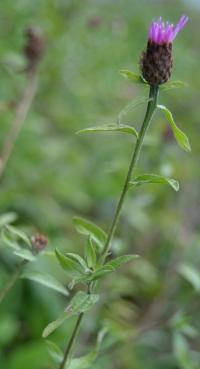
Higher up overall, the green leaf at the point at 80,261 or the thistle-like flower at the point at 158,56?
the thistle-like flower at the point at 158,56

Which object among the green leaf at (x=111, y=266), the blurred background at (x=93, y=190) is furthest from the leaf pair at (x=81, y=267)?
the blurred background at (x=93, y=190)

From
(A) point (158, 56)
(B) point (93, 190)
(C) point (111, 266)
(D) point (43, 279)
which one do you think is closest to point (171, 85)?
(A) point (158, 56)

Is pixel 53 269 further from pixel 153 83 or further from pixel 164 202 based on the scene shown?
pixel 153 83

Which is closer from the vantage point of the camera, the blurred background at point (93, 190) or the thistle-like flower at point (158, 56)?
the thistle-like flower at point (158, 56)

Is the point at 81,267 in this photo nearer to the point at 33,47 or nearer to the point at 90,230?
the point at 90,230

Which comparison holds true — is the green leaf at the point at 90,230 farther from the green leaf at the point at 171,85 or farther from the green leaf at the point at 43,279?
the green leaf at the point at 171,85

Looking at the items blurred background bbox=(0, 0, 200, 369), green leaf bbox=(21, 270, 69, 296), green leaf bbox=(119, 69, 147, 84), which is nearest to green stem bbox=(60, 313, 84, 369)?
green leaf bbox=(21, 270, 69, 296)
